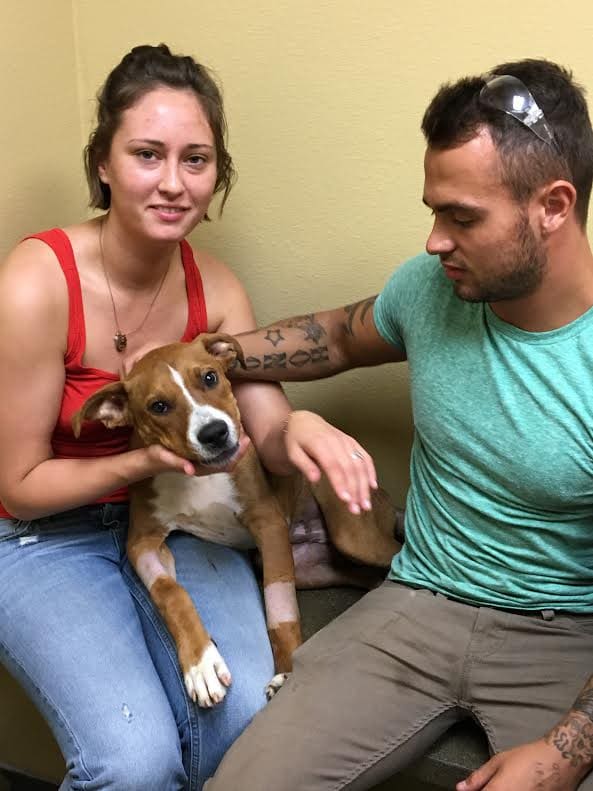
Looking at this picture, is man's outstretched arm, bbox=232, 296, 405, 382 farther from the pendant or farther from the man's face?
the man's face

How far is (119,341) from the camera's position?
193cm

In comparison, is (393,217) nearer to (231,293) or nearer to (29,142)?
(231,293)

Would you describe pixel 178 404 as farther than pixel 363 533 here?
No

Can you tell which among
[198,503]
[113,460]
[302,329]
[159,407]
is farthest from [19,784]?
[302,329]

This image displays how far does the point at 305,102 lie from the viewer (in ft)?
7.15

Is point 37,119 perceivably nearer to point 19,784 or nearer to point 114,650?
point 114,650

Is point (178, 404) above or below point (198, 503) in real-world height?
above

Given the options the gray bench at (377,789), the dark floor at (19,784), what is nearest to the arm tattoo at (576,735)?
A: the gray bench at (377,789)

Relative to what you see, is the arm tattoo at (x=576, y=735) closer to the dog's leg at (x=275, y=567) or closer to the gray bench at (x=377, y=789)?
the gray bench at (x=377, y=789)

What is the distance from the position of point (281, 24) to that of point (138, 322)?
846mm

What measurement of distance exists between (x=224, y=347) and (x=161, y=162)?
16.7 inches

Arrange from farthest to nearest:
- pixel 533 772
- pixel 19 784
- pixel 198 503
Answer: pixel 19 784 < pixel 198 503 < pixel 533 772

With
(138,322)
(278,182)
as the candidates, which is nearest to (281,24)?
(278,182)

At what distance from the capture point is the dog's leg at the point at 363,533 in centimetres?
211
